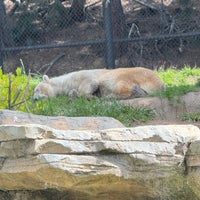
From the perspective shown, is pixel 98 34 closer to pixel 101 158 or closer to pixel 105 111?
Answer: pixel 105 111

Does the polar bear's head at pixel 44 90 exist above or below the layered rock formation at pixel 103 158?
below

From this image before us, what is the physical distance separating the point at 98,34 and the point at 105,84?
304 centimetres

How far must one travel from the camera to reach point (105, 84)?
993 centimetres

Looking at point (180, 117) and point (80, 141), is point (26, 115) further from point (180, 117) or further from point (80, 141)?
point (180, 117)

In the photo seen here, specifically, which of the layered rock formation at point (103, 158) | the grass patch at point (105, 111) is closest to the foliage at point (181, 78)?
the grass patch at point (105, 111)

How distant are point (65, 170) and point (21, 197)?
726mm

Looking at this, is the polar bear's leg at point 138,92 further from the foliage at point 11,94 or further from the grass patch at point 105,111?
the foliage at point 11,94

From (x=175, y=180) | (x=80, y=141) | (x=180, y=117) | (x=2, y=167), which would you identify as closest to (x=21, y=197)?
(x=2, y=167)

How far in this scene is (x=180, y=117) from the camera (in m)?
8.00

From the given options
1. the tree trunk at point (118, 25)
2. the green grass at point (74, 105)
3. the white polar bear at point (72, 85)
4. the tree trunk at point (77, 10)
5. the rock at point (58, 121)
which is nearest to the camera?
the rock at point (58, 121)

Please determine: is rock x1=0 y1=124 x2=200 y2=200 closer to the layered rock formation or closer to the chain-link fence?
the layered rock formation

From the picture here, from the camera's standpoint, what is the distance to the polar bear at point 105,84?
951cm

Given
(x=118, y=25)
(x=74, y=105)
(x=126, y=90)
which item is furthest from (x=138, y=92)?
(x=118, y=25)

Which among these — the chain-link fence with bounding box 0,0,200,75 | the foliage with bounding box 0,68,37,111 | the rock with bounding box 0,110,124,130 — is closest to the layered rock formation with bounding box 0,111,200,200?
the rock with bounding box 0,110,124,130
